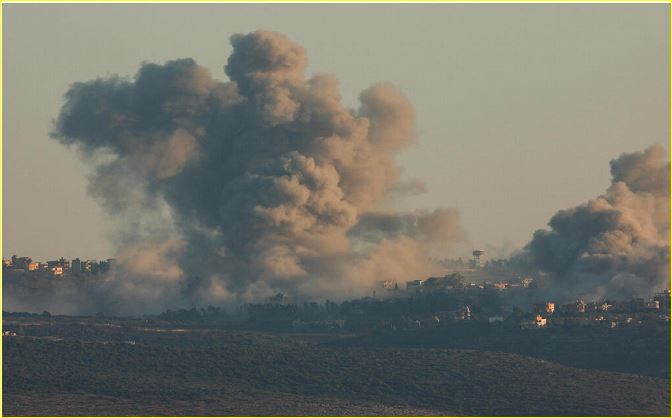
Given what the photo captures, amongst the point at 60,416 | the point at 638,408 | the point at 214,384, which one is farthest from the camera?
the point at 214,384

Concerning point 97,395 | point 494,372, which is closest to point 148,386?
point 97,395

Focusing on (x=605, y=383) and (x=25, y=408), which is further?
(x=605, y=383)

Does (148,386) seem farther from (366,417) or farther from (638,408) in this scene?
(638,408)

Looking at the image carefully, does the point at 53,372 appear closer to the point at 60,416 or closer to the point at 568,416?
the point at 60,416

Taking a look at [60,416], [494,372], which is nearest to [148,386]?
[60,416]

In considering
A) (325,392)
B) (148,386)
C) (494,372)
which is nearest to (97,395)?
(148,386)

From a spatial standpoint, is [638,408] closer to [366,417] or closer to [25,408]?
[366,417]

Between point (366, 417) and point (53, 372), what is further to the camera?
point (53, 372)

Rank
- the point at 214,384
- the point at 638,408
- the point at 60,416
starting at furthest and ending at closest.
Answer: the point at 214,384 < the point at 638,408 < the point at 60,416
